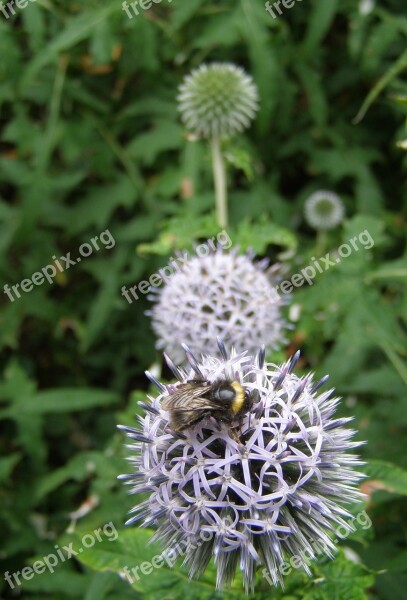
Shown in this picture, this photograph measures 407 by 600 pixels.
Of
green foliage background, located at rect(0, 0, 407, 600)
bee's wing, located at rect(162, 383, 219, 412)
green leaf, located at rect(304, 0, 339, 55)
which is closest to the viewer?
bee's wing, located at rect(162, 383, 219, 412)

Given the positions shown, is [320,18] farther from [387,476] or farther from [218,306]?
[387,476]

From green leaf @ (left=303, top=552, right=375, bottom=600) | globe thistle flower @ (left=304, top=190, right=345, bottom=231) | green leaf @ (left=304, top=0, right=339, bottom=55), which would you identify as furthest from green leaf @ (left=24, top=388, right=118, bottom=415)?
green leaf @ (left=304, top=0, right=339, bottom=55)

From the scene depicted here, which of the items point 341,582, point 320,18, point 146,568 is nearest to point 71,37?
point 320,18

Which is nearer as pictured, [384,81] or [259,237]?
[384,81]

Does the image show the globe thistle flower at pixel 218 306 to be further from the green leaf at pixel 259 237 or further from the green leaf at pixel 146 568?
the green leaf at pixel 146 568

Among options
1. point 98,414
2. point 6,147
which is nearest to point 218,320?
point 98,414

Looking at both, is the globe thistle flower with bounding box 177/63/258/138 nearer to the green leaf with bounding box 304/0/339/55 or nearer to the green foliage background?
the green foliage background
